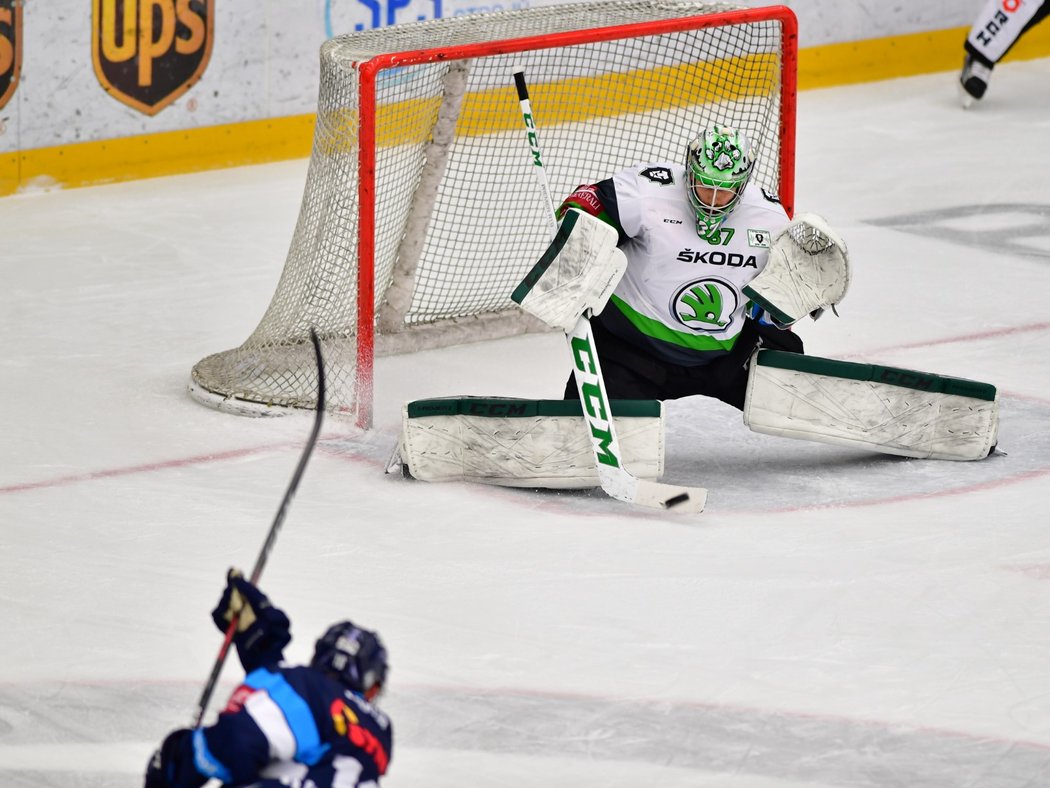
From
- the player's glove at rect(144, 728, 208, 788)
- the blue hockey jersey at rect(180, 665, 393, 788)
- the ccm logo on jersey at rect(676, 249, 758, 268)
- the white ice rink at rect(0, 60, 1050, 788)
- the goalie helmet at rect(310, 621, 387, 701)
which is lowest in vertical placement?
the white ice rink at rect(0, 60, 1050, 788)

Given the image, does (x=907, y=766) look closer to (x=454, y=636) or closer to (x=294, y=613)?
(x=454, y=636)

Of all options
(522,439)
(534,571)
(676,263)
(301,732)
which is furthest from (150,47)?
(301,732)

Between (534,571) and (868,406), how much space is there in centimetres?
120

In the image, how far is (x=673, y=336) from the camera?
17.3 ft

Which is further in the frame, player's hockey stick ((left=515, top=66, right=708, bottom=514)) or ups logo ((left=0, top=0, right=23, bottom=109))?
ups logo ((left=0, top=0, right=23, bottom=109))

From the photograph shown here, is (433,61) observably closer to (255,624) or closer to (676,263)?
(676,263)

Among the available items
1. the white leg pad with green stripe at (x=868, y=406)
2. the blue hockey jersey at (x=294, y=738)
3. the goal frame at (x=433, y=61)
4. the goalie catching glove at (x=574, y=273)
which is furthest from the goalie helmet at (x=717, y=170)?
the blue hockey jersey at (x=294, y=738)

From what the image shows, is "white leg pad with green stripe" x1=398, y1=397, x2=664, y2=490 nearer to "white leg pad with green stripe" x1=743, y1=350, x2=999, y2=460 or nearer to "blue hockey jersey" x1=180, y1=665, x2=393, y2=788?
"white leg pad with green stripe" x1=743, y1=350, x2=999, y2=460

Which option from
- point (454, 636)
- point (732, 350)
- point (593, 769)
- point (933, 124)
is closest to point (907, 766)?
point (593, 769)

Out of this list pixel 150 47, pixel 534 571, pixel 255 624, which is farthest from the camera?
pixel 150 47

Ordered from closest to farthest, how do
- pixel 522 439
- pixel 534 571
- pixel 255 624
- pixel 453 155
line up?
pixel 255 624 < pixel 534 571 < pixel 522 439 < pixel 453 155

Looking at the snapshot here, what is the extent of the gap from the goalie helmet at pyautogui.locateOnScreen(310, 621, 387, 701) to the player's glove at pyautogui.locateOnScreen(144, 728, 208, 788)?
0.21m

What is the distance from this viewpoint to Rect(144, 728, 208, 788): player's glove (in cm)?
275

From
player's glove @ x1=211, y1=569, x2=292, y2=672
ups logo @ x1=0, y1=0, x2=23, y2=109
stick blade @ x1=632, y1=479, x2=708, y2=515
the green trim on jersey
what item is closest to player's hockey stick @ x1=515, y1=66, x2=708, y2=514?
stick blade @ x1=632, y1=479, x2=708, y2=515
